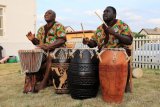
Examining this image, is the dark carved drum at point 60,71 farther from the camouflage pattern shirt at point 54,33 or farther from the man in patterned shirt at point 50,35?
the camouflage pattern shirt at point 54,33

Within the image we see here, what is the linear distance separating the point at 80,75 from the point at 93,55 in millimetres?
447

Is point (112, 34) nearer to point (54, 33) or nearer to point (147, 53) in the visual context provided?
point (54, 33)

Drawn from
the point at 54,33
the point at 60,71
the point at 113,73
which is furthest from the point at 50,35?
the point at 113,73

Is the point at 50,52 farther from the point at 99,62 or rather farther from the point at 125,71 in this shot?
the point at 125,71

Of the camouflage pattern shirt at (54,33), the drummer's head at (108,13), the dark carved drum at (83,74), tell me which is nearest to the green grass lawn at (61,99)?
the dark carved drum at (83,74)

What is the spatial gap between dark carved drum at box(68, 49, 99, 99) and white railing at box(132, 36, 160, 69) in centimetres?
877

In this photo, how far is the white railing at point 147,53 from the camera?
555 inches

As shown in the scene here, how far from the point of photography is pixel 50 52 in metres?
6.52

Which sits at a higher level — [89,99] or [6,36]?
[6,36]

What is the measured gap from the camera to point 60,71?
6.14 meters

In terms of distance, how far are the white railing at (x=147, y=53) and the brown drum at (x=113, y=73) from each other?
29.2 feet

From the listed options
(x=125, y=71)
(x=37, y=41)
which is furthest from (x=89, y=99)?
(x=37, y=41)

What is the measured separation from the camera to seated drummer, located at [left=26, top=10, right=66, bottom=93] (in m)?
6.44

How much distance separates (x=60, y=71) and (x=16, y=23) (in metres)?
11.2
